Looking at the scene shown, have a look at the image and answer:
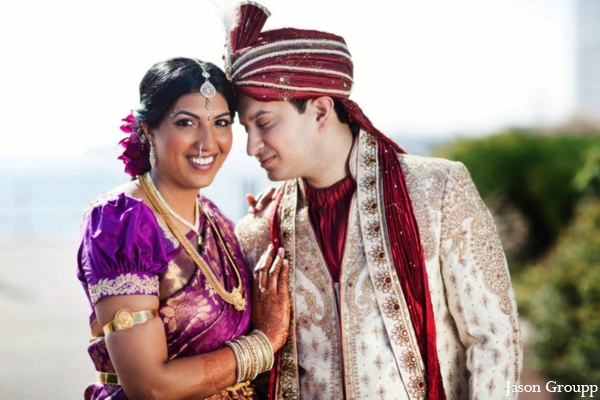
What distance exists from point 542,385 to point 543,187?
319 centimetres

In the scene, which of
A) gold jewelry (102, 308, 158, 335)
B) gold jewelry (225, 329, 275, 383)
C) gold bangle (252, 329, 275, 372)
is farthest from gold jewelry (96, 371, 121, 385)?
gold bangle (252, 329, 275, 372)

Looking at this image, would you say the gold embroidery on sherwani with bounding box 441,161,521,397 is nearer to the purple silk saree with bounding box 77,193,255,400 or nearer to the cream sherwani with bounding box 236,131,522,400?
the cream sherwani with bounding box 236,131,522,400

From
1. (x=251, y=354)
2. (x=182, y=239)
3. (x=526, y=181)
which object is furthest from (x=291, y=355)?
(x=526, y=181)

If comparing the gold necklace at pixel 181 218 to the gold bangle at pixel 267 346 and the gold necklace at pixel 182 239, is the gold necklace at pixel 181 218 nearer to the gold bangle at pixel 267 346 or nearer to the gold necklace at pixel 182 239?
the gold necklace at pixel 182 239

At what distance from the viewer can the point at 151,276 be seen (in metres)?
2.34

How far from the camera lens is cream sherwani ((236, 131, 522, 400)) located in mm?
2633

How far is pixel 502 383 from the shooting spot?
8.57ft

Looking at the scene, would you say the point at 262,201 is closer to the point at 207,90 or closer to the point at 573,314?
the point at 207,90

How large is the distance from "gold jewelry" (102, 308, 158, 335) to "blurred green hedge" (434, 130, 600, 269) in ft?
21.4

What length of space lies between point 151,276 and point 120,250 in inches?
5.2

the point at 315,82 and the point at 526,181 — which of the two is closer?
the point at 315,82

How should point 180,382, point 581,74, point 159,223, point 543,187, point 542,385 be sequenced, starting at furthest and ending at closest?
point 581,74 < point 543,187 < point 542,385 < point 159,223 < point 180,382

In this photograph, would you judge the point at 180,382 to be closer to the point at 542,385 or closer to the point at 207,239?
the point at 207,239

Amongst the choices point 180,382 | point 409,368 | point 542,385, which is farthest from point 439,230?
point 542,385
